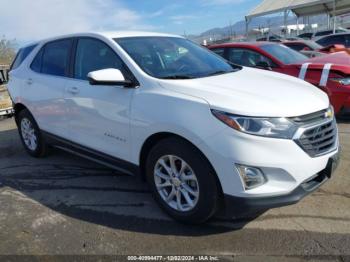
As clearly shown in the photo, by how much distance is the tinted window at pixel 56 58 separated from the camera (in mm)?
4973

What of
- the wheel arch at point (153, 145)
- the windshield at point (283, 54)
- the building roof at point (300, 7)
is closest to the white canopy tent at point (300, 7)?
the building roof at point (300, 7)

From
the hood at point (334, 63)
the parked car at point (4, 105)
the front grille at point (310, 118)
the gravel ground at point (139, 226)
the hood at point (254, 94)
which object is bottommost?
the gravel ground at point (139, 226)

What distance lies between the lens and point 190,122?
10.8 feet

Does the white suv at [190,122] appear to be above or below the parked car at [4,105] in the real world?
above

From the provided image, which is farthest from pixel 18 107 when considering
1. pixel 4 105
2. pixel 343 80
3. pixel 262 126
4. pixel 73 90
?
pixel 343 80

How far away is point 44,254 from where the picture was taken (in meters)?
3.38

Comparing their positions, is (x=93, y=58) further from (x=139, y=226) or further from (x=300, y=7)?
(x=300, y=7)

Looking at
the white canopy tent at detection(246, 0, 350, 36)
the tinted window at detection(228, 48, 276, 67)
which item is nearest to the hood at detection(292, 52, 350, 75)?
the tinted window at detection(228, 48, 276, 67)

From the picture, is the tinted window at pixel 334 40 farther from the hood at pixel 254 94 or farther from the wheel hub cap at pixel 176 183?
the wheel hub cap at pixel 176 183

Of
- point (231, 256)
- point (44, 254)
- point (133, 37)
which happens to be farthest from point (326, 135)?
point (44, 254)

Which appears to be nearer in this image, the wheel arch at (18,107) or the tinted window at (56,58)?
the tinted window at (56,58)

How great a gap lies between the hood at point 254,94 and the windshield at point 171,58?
0.91 feet

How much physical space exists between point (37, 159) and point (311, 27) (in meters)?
34.2

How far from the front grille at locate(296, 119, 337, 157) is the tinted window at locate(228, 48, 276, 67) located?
4318 mm
